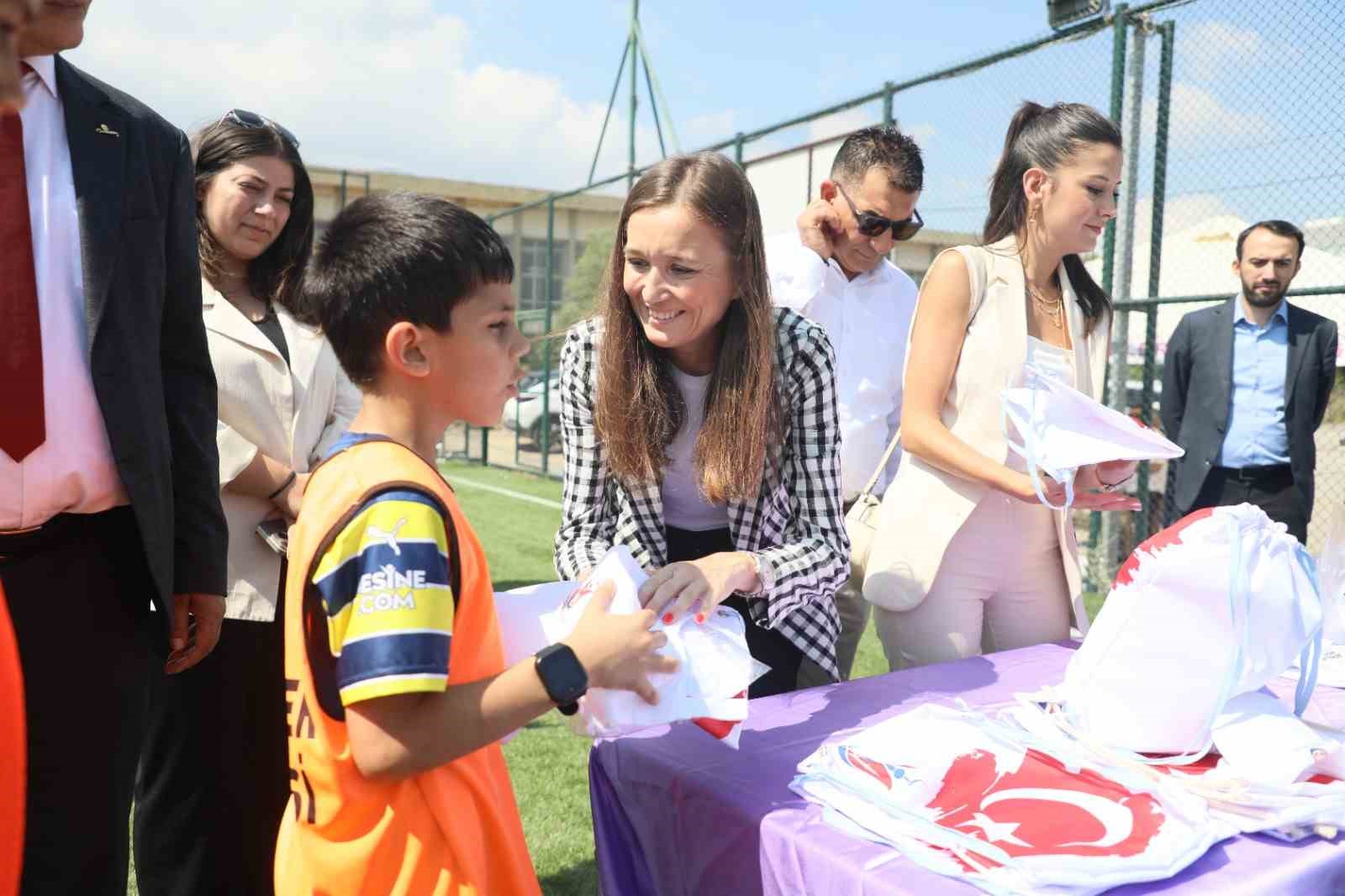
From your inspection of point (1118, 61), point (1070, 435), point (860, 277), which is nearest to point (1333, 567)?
point (1070, 435)

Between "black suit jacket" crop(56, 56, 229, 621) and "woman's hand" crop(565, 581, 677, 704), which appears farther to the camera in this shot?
"black suit jacket" crop(56, 56, 229, 621)

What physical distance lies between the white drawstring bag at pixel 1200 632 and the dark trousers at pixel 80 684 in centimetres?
139

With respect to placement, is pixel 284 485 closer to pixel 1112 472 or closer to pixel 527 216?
pixel 1112 472

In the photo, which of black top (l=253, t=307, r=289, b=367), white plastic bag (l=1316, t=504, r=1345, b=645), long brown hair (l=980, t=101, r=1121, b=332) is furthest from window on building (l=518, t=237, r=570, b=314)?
white plastic bag (l=1316, t=504, r=1345, b=645)

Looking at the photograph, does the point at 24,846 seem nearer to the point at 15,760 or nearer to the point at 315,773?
the point at 15,760

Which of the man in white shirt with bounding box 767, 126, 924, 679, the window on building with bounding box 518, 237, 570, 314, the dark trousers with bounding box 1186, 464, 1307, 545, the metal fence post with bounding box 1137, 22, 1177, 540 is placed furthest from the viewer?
the window on building with bounding box 518, 237, 570, 314

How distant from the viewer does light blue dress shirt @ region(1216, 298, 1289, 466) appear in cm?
511

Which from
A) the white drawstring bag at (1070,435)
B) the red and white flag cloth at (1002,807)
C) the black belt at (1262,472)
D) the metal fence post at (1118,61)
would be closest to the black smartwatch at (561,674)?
the red and white flag cloth at (1002,807)

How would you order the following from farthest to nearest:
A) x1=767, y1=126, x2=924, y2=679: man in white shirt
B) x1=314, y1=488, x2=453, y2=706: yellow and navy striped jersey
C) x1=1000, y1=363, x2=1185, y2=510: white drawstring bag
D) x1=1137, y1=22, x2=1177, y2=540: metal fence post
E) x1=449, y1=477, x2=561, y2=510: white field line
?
x1=449, y1=477, x2=561, y2=510: white field line → x1=1137, y1=22, x2=1177, y2=540: metal fence post → x1=767, y1=126, x2=924, y2=679: man in white shirt → x1=1000, y1=363, x2=1185, y2=510: white drawstring bag → x1=314, y1=488, x2=453, y2=706: yellow and navy striped jersey

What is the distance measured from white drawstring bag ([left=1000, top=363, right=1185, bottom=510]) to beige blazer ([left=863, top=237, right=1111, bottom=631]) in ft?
0.80

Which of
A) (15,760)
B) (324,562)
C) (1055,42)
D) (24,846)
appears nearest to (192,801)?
(24,846)

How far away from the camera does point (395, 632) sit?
1050 millimetres

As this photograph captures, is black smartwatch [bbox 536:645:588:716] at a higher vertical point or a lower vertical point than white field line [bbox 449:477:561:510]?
higher

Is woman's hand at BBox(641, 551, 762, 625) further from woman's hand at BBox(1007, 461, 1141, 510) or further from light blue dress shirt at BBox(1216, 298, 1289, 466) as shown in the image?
light blue dress shirt at BBox(1216, 298, 1289, 466)
